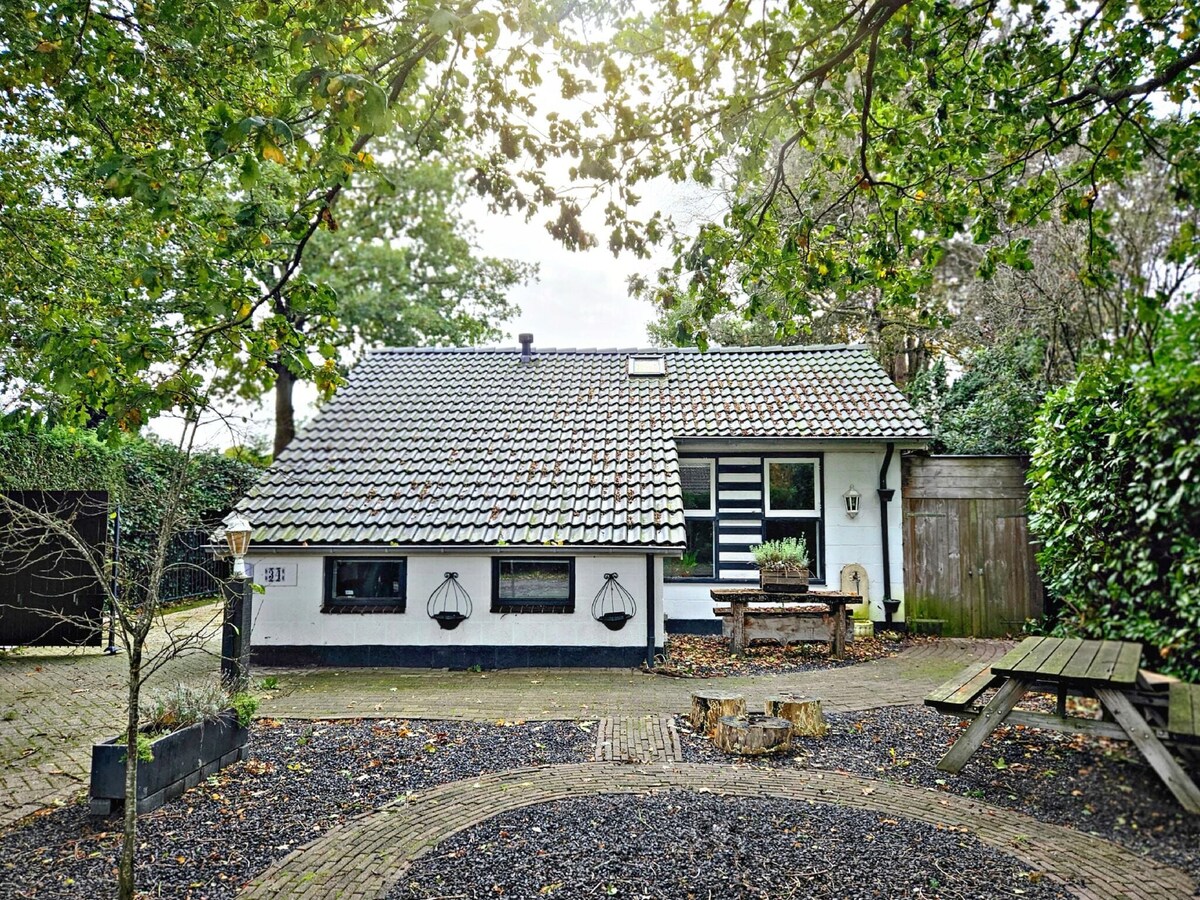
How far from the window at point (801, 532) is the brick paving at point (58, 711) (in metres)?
8.41

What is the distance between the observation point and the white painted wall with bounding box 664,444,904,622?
12328mm

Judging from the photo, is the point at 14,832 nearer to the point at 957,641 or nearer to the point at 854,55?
the point at 854,55

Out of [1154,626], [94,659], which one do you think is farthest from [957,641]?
[94,659]

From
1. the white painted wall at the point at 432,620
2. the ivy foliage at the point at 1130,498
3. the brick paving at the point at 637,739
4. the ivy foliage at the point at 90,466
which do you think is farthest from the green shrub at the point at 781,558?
the ivy foliage at the point at 90,466

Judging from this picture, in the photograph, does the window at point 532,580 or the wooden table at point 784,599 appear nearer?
the window at point 532,580

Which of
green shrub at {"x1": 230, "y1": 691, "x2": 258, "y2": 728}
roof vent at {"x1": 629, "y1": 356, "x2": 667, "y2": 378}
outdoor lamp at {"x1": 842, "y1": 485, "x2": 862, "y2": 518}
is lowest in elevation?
green shrub at {"x1": 230, "y1": 691, "x2": 258, "y2": 728}

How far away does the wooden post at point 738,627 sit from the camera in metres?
10.7

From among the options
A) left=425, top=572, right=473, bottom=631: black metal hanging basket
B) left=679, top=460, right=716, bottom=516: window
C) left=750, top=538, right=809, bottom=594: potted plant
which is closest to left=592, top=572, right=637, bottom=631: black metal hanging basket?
left=425, top=572, right=473, bottom=631: black metal hanging basket

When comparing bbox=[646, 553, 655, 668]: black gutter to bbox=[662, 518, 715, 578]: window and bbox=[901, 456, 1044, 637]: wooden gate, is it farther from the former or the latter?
bbox=[901, 456, 1044, 637]: wooden gate

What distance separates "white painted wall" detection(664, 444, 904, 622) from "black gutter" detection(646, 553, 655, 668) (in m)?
2.47

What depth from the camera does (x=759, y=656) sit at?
35.2ft

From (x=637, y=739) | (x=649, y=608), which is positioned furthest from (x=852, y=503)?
(x=637, y=739)

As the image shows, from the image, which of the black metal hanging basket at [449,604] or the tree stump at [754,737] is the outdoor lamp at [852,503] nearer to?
the black metal hanging basket at [449,604]

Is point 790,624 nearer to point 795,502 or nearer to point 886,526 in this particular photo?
point 795,502
